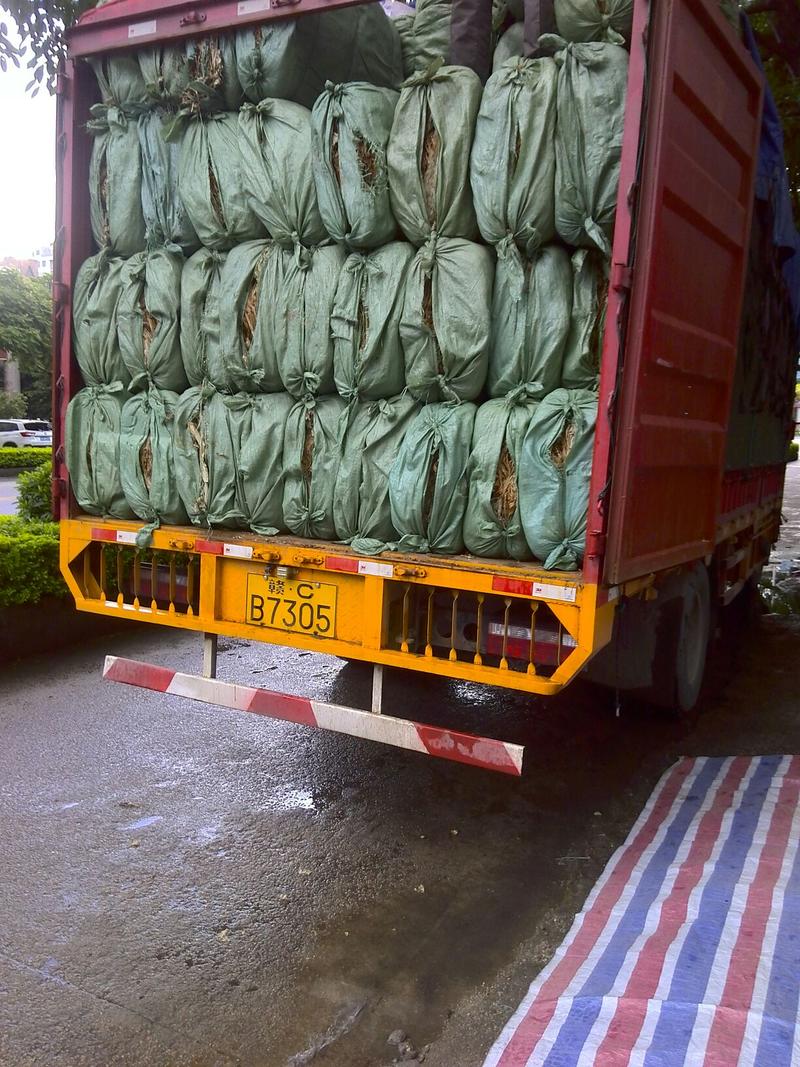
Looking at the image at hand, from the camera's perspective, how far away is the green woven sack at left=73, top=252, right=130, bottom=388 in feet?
12.0

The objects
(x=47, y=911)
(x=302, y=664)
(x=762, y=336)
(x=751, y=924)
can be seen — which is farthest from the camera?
(x=302, y=664)

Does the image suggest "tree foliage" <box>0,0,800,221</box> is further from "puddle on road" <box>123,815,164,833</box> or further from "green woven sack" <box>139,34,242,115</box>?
"puddle on road" <box>123,815,164,833</box>

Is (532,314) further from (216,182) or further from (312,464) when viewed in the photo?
(216,182)

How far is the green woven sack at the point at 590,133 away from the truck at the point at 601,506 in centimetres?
14

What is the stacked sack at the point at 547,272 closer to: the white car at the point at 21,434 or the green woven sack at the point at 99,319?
the green woven sack at the point at 99,319

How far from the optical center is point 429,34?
3.34 meters

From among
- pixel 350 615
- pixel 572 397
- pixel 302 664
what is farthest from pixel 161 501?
pixel 302 664

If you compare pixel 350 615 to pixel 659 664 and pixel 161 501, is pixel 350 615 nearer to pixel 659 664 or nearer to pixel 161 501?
pixel 161 501

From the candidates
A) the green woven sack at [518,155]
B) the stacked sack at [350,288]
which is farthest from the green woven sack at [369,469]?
the green woven sack at [518,155]

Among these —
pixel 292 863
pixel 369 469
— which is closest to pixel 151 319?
pixel 369 469

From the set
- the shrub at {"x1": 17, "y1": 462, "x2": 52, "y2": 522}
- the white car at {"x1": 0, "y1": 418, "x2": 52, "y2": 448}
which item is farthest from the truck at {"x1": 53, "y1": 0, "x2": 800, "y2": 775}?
the white car at {"x1": 0, "y1": 418, "x2": 52, "y2": 448}

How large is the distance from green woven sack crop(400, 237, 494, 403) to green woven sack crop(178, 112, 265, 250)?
2.62ft

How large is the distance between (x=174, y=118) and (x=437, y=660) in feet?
7.93

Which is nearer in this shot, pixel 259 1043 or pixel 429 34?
pixel 259 1043
